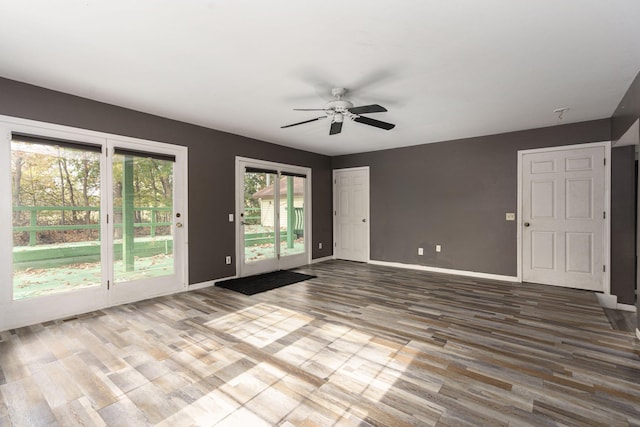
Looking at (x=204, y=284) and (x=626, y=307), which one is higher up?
(x=204, y=284)

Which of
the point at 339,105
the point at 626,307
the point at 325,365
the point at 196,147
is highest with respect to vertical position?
the point at 339,105

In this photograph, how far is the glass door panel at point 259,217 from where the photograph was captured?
5.35m

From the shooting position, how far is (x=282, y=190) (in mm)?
6000

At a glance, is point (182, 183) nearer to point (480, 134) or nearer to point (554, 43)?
point (554, 43)

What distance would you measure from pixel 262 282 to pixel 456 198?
3766 mm

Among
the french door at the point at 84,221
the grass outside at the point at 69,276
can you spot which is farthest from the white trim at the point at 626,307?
the grass outside at the point at 69,276

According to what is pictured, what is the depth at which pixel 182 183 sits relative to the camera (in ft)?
14.5

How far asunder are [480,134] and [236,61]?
429 centimetres

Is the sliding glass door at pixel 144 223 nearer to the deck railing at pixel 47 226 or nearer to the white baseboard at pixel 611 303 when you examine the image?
the deck railing at pixel 47 226

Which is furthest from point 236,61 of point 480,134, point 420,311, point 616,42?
point 480,134

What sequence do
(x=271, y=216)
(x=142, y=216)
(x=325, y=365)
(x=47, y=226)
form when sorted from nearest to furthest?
(x=325, y=365)
(x=47, y=226)
(x=142, y=216)
(x=271, y=216)

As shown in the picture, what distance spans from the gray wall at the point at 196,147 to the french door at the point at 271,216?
0.19m

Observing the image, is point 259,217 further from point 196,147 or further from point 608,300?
point 608,300

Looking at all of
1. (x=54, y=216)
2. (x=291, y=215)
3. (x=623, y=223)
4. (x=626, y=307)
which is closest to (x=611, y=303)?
(x=626, y=307)
